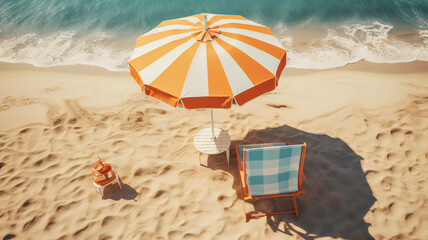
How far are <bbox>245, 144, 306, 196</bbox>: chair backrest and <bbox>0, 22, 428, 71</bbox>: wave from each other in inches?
203

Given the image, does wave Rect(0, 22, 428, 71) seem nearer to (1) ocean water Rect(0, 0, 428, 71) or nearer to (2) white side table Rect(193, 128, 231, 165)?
(1) ocean water Rect(0, 0, 428, 71)

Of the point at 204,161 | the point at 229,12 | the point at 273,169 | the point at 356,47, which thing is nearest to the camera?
the point at 273,169

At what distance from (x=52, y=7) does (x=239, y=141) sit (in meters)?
13.1

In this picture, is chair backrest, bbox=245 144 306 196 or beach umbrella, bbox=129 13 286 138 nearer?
beach umbrella, bbox=129 13 286 138

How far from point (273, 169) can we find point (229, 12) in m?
10.0

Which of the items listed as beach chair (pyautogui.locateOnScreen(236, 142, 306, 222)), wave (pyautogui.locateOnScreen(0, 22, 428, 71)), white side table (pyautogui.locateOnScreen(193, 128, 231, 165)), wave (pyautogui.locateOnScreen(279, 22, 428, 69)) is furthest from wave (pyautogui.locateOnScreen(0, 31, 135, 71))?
beach chair (pyautogui.locateOnScreen(236, 142, 306, 222))

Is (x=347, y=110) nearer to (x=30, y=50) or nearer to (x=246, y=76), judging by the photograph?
(x=246, y=76)

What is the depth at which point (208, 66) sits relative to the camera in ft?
10.0

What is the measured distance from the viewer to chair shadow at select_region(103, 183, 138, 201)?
3.94m

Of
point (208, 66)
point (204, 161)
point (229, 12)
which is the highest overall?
point (229, 12)

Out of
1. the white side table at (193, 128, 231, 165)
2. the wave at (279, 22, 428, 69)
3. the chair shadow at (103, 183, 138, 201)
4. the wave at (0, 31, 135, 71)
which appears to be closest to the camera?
the chair shadow at (103, 183, 138, 201)

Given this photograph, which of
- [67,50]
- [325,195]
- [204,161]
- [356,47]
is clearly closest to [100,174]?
[204,161]

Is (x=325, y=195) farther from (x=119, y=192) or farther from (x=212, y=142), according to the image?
(x=119, y=192)

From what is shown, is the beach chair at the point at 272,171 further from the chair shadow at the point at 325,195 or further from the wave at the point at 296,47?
the wave at the point at 296,47
